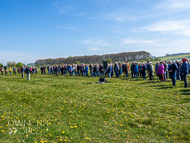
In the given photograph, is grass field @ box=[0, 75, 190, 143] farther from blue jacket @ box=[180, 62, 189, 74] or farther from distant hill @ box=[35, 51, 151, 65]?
distant hill @ box=[35, 51, 151, 65]

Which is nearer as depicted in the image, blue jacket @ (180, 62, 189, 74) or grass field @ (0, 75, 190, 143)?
grass field @ (0, 75, 190, 143)

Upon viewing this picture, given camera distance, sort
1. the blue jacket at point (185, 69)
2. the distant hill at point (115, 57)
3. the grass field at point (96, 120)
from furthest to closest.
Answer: the distant hill at point (115, 57) < the blue jacket at point (185, 69) < the grass field at point (96, 120)

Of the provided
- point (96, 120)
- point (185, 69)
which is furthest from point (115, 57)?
point (96, 120)

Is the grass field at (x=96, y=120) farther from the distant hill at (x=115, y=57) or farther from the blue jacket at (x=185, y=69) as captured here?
the distant hill at (x=115, y=57)

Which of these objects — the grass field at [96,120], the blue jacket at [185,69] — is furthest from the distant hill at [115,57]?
the grass field at [96,120]

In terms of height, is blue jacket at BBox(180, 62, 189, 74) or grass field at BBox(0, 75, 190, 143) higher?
blue jacket at BBox(180, 62, 189, 74)

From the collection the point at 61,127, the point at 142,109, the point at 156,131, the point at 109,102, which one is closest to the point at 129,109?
the point at 142,109

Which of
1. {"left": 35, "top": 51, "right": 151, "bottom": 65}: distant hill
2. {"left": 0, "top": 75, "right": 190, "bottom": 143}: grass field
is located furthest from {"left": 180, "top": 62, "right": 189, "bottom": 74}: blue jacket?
{"left": 35, "top": 51, "right": 151, "bottom": 65}: distant hill

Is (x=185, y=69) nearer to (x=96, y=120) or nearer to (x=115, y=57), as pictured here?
(x=96, y=120)

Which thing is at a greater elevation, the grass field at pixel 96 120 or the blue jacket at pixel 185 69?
the blue jacket at pixel 185 69

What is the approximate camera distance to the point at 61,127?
5590 millimetres

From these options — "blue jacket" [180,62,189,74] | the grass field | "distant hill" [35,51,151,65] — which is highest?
"distant hill" [35,51,151,65]

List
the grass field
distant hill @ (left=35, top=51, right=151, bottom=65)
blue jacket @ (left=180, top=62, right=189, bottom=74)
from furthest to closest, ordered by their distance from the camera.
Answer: distant hill @ (left=35, top=51, right=151, bottom=65)
blue jacket @ (left=180, top=62, right=189, bottom=74)
the grass field

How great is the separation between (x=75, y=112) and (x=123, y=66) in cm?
1599
